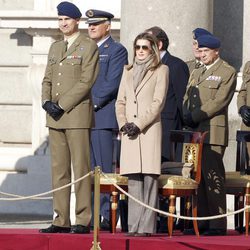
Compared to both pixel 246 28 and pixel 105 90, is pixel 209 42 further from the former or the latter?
pixel 246 28

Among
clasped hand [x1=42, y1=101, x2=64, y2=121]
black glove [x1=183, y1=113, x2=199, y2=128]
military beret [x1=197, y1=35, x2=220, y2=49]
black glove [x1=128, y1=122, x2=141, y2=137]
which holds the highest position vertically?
military beret [x1=197, y1=35, x2=220, y2=49]

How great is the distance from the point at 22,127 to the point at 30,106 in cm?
23

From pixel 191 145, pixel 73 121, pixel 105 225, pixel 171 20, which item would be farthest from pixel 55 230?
pixel 171 20

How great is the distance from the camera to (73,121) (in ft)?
40.2

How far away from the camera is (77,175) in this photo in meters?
12.3

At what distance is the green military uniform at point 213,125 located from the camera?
1261 cm

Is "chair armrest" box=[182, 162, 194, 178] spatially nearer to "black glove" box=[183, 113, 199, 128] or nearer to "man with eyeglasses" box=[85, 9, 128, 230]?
"black glove" box=[183, 113, 199, 128]

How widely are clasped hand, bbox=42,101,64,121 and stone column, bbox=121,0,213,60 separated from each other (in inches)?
99.0

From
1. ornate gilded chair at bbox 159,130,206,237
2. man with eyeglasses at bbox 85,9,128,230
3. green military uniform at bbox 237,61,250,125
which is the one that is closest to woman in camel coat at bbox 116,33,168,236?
ornate gilded chair at bbox 159,130,206,237

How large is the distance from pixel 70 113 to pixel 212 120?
122 centimetres

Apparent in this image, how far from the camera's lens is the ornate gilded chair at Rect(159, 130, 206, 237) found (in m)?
12.1

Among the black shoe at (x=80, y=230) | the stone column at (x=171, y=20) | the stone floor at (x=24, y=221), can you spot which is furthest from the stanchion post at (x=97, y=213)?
the stone column at (x=171, y=20)

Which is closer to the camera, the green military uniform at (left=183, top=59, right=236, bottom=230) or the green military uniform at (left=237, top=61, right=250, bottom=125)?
the green military uniform at (left=183, top=59, right=236, bottom=230)

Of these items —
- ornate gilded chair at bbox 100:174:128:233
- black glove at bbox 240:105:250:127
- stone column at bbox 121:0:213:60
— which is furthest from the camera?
stone column at bbox 121:0:213:60
